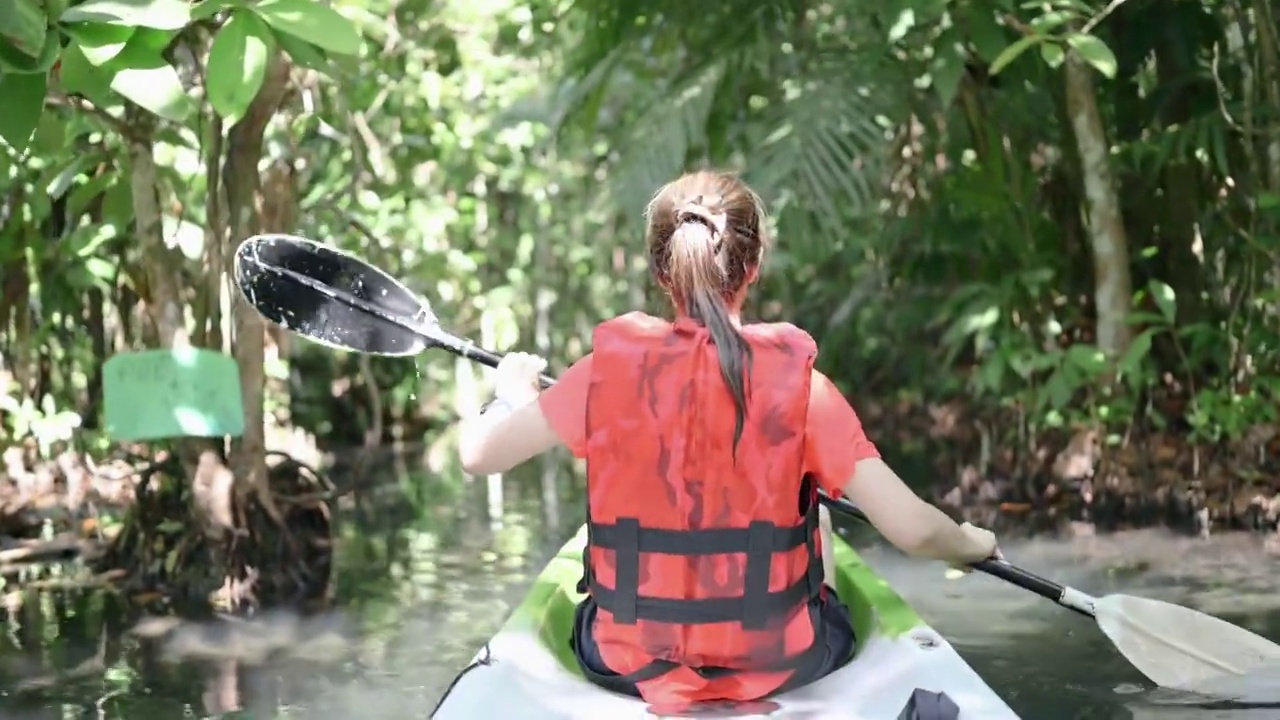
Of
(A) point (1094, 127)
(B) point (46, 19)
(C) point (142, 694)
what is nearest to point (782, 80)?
(A) point (1094, 127)

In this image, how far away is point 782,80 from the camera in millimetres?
7445

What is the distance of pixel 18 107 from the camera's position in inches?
115

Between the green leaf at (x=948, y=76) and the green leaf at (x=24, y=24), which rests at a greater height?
the green leaf at (x=948, y=76)

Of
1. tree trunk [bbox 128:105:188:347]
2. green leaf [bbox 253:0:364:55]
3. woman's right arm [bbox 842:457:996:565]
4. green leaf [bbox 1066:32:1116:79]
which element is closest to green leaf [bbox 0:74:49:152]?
green leaf [bbox 253:0:364:55]

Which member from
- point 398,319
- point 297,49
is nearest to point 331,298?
point 398,319

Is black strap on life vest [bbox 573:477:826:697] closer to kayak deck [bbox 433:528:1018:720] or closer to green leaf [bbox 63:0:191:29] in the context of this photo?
kayak deck [bbox 433:528:1018:720]

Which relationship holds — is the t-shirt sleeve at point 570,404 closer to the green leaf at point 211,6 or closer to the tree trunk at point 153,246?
the green leaf at point 211,6

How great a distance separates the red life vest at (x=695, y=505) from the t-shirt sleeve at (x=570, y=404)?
0.08ft

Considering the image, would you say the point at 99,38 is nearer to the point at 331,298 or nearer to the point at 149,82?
the point at 149,82

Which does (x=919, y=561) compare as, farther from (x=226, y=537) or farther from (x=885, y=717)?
(x=885, y=717)

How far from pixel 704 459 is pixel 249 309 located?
324 centimetres

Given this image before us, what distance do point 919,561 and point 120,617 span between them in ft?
9.03

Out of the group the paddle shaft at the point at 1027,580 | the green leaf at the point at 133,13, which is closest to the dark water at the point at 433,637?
the paddle shaft at the point at 1027,580

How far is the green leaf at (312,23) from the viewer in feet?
9.66
